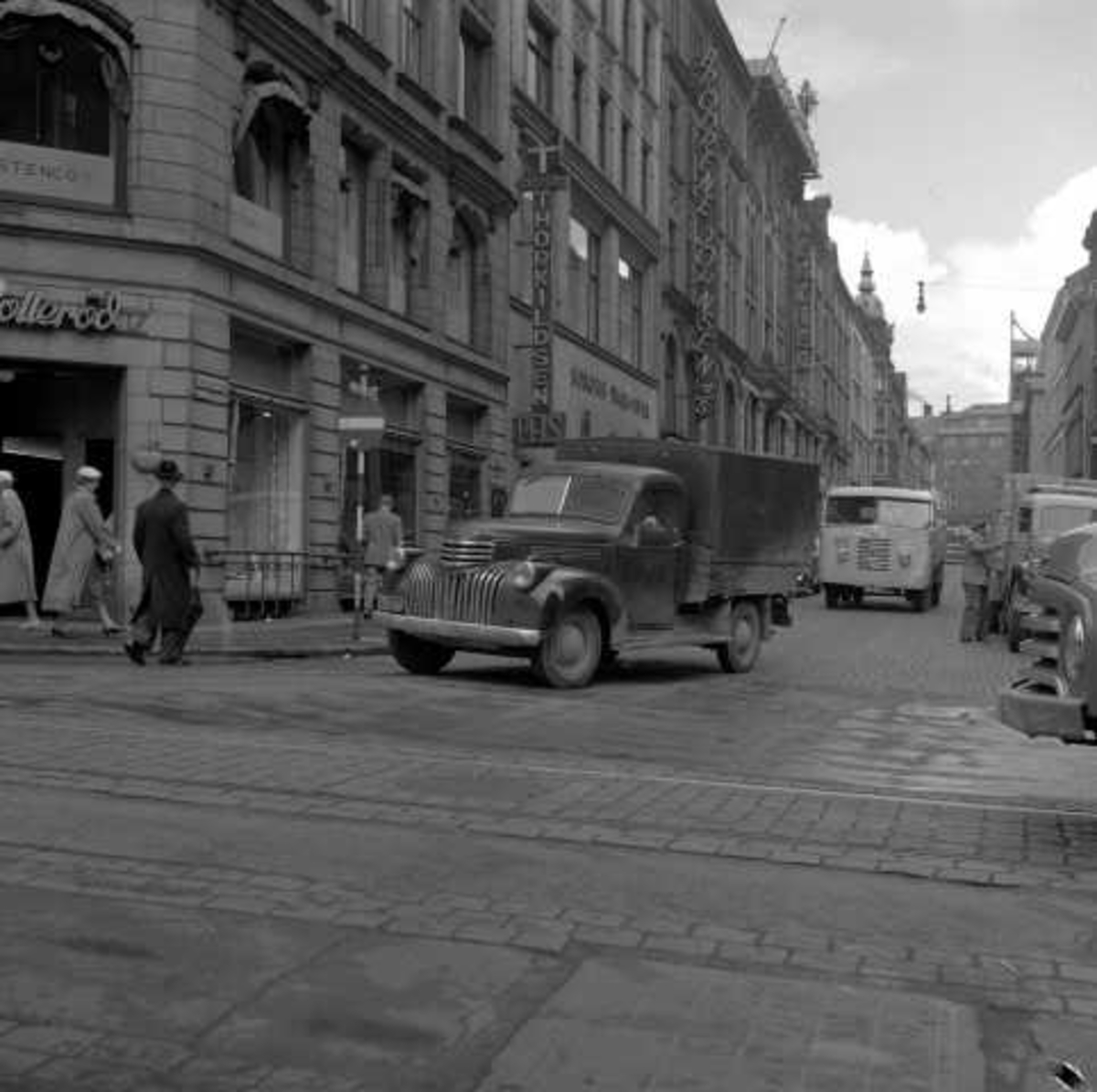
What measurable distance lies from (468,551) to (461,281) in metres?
16.0

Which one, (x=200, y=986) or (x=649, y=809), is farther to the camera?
(x=649, y=809)

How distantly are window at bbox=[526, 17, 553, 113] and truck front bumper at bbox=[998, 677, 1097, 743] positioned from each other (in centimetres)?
2754

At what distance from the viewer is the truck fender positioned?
488 inches

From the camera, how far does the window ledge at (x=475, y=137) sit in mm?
26711

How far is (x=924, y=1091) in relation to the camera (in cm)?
345

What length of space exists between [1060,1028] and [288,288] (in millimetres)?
18222

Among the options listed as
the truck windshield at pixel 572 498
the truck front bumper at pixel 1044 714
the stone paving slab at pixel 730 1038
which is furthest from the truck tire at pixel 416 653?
the stone paving slab at pixel 730 1038

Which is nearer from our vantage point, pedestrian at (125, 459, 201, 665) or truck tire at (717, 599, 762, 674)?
pedestrian at (125, 459, 201, 665)

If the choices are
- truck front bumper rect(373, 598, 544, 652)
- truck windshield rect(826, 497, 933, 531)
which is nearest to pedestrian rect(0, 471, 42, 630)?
truck front bumper rect(373, 598, 544, 652)

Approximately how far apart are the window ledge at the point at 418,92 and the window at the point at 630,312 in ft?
45.4

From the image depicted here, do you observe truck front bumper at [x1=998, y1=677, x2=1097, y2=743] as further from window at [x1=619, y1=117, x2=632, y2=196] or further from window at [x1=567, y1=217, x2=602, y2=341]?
window at [x1=619, y1=117, x2=632, y2=196]

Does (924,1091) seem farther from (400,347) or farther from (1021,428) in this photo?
(1021,428)

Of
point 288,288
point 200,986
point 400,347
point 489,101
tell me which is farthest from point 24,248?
point 200,986

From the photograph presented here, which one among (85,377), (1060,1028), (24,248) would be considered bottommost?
(1060,1028)
